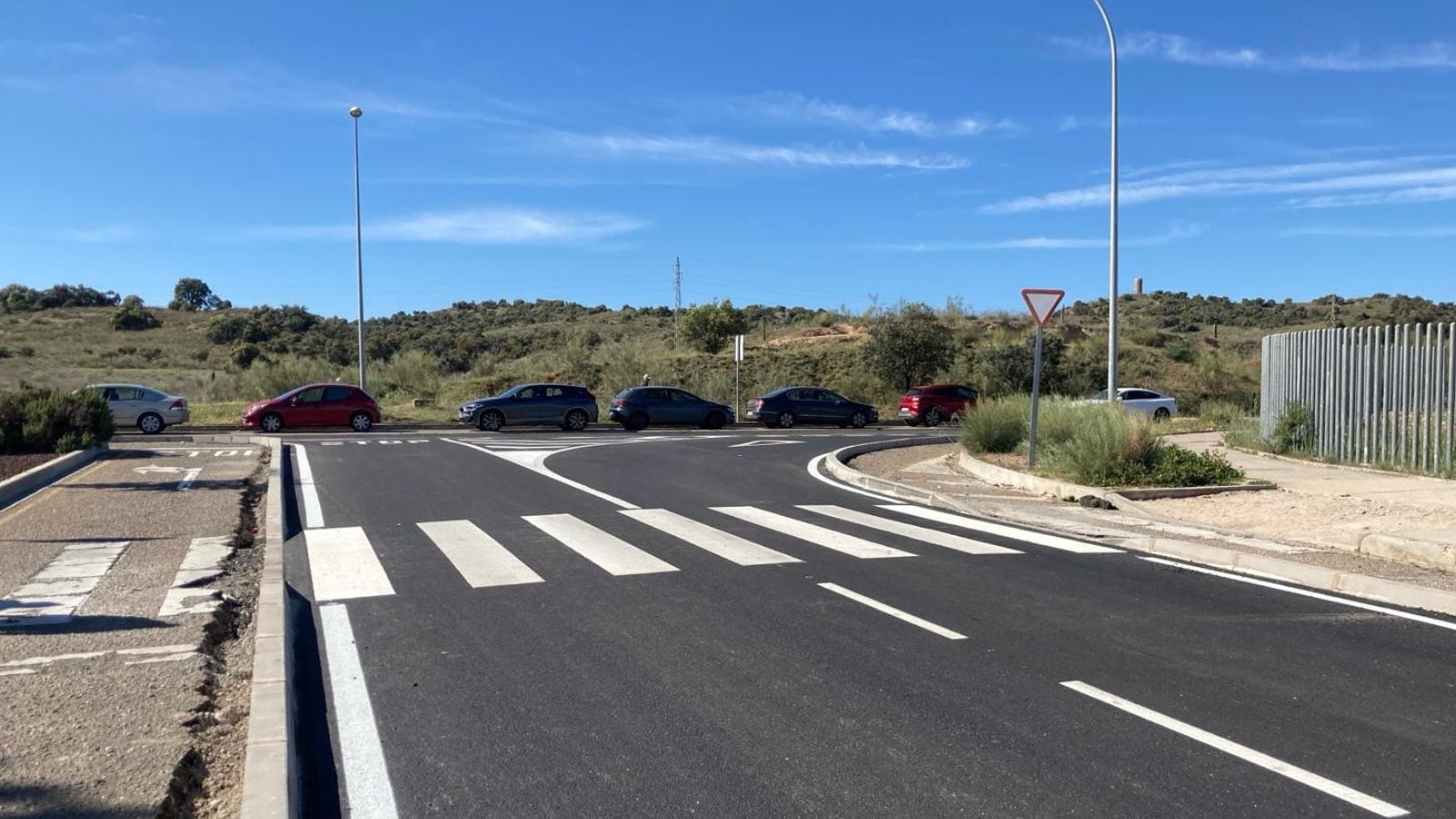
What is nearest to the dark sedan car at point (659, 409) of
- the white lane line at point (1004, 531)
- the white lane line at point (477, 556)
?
the white lane line at point (1004, 531)

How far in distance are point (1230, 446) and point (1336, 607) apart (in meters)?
12.3

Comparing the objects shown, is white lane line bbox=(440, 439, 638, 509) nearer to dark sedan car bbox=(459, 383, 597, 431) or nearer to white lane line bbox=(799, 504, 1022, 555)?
white lane line bbox=(799, 504, 1022, 555)

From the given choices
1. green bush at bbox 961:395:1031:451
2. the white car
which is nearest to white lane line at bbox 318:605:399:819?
green bush at bbox 961:395:1031:451

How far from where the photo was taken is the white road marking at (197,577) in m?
7.71

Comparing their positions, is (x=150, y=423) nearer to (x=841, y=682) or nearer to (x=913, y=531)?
(x=913, y=531)

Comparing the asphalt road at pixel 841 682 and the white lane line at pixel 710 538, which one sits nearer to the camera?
the asphalt road at pixel 841 682

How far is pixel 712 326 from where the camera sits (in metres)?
61.6

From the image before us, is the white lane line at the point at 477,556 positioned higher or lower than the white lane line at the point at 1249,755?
higher

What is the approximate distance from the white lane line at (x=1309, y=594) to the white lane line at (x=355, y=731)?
673cm

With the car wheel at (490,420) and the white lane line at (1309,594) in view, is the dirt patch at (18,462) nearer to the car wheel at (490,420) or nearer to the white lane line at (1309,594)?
the car wheel at (490,420)

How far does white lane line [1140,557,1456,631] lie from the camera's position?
7.62 m

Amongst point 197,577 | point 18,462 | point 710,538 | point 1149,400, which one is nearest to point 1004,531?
point 710,538

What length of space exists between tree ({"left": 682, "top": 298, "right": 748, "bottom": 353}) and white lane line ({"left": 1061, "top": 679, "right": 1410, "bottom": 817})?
175ft

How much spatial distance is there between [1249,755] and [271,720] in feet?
14.6
